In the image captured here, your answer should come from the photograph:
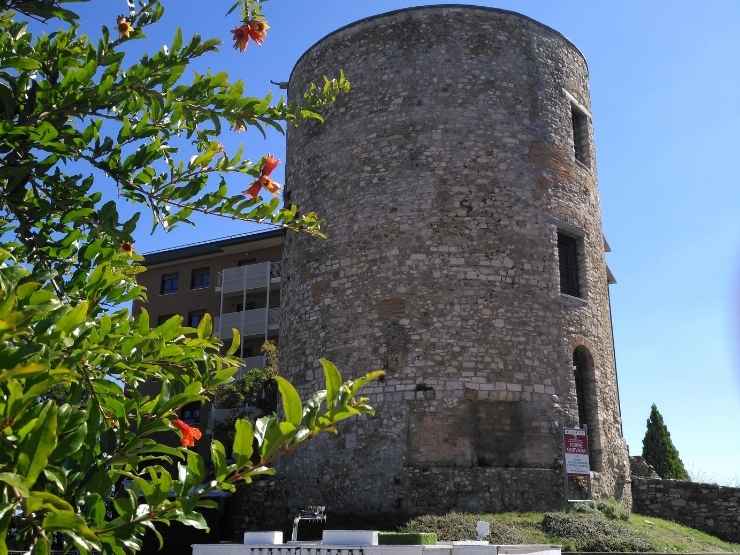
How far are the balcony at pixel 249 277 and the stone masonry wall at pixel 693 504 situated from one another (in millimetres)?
18260

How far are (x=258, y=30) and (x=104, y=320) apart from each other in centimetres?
186

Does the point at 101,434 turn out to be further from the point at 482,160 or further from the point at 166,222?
the point at 482,160

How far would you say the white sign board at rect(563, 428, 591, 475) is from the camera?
14.3 meters

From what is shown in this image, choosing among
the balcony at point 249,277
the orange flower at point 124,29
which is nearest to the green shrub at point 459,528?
the orange flower at point 124,29

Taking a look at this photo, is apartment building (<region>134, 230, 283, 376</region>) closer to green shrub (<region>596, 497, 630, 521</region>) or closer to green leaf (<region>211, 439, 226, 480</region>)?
green shrub (<region>596, 497, 630, 521</region>)

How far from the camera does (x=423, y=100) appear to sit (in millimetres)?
15773

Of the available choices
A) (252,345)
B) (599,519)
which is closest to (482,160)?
(599,519)

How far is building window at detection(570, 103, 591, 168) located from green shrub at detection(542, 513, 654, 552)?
7.86 meters

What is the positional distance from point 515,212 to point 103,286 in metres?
12.9

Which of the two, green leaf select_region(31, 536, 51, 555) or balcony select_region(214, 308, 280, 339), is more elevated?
balcony select_region(214, 308, 280, 339)

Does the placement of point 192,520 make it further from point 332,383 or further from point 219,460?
point 332,383

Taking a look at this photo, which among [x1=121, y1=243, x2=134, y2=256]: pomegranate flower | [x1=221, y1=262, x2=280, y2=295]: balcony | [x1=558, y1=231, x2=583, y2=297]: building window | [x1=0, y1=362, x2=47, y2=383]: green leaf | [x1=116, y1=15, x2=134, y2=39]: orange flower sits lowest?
[x1=0, y1=362, x2=47, y2=383]: green leaf

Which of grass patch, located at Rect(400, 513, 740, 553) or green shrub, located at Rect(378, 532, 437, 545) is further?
grass patch, located at Rect(400, 513, 740, 553)

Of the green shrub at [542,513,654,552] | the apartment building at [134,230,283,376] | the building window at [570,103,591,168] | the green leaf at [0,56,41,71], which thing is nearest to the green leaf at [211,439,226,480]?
the green leaf at [0,56,41,71]
